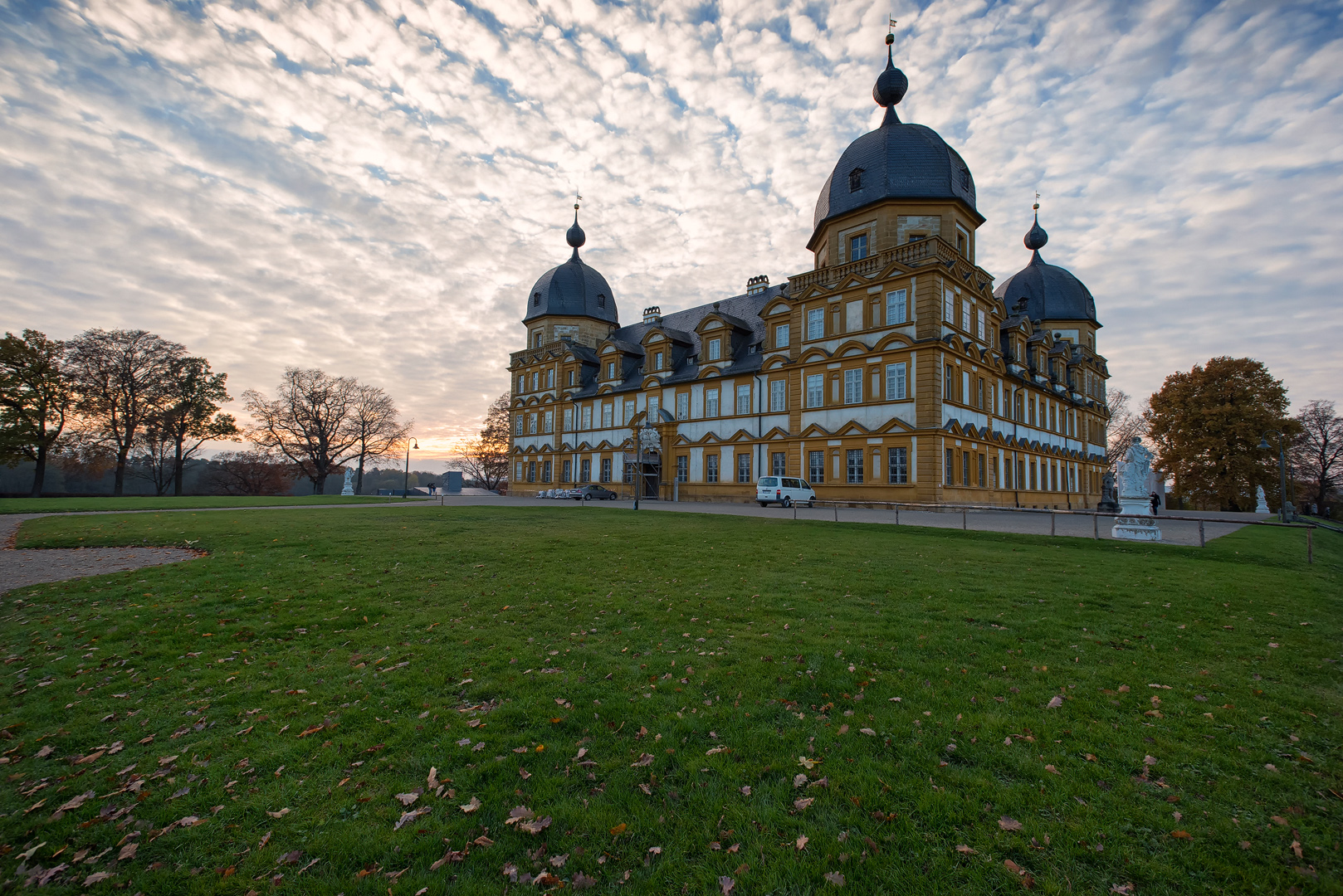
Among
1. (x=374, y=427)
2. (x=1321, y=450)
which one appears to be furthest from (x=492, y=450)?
(x=1321, y=450)

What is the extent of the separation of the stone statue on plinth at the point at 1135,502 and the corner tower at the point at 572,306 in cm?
4539

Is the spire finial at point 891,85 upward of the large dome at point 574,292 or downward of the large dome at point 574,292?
upward

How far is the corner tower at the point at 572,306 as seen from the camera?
56.6 m

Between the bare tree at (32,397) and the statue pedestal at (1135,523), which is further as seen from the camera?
the bare tree at (32,397)

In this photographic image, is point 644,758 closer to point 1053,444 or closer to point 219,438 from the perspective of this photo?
point 1053,444

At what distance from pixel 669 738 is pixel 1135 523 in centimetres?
2013

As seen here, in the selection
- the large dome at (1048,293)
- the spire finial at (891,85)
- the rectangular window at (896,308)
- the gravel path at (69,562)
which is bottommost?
the gravel path at (69,562)

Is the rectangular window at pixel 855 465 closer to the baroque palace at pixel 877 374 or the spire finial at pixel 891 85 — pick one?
the baroque palace at pixel 877 374

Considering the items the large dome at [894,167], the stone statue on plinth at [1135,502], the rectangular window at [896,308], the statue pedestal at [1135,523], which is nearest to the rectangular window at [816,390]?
the rectangular window at [896,308]

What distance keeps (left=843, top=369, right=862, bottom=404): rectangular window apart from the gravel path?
98.0 ft

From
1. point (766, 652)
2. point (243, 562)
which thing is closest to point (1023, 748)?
point (766, 652)

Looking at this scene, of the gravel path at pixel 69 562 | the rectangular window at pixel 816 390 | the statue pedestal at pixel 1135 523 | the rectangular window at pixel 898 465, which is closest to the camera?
the gravel path at pixel 69 562

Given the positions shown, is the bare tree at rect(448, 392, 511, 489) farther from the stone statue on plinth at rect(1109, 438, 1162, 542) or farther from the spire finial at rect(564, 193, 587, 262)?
the stone statue on plinth at rect(1109, 438, 1162, 542)

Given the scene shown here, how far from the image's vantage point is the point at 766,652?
20.9 ft
